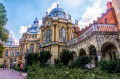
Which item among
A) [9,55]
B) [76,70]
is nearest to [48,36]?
[76,70]

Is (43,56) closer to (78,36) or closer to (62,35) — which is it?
(62,35)

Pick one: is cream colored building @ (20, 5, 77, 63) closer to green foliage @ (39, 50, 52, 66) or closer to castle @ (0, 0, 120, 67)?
castle @ (0, 0, 120, 67)

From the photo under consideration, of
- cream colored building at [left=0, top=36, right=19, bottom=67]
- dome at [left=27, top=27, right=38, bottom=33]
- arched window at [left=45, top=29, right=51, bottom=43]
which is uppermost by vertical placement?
dome at [left=27, top=27, right=38, bottom=33]

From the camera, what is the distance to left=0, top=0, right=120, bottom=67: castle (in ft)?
34.0

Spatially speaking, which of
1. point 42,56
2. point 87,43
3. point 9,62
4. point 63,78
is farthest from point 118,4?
point 9,62

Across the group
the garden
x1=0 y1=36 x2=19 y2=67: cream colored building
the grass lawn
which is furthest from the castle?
x1=0 y1=36 x2=19 y2=67: cream colored building

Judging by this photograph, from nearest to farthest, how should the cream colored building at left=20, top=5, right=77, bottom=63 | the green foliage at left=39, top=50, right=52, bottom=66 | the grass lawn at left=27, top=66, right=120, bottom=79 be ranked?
the grass lawn at left=27, top=66, right=120, bottom=79, the green foliage at left=39, top=50, right=52, bottom=66, the cream colored building at left=20, top=5, right=77, bottom=63

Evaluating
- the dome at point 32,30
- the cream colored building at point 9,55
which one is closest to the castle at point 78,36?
the dome at point 32,30

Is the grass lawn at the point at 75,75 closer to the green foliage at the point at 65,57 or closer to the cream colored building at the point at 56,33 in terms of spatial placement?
the green foliage at the point at 65,57

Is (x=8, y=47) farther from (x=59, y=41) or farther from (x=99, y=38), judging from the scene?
(x=99, y=38)

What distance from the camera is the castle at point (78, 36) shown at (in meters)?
10.4

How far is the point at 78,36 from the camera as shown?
1541cm

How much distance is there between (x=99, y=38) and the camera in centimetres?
1024

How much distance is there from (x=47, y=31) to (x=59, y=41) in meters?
4.43
